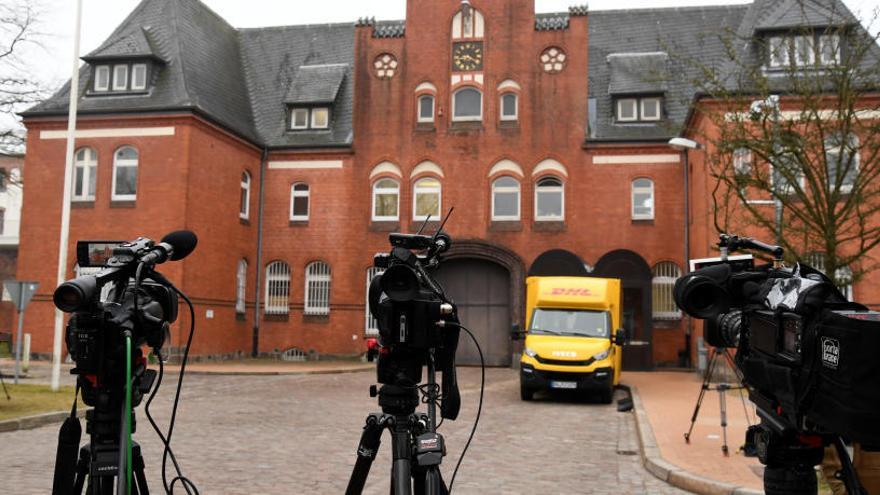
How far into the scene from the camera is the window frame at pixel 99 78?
26.8 m

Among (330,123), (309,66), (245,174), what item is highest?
(309,66)

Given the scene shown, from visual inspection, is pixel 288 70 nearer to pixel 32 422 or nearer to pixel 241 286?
pixel 241 286

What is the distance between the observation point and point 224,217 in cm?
2716

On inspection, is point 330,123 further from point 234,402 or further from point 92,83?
point 234,402

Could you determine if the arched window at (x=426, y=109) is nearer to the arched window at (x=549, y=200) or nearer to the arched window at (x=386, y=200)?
the arched window at (x=386, y=200)

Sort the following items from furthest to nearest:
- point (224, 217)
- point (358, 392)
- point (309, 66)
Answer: point (309, 66), point (224, 217), point (358, 392)

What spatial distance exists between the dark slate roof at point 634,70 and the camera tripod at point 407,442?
25533mm

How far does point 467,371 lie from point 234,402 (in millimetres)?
11143

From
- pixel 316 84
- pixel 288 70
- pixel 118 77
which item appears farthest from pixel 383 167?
pixel 118 77

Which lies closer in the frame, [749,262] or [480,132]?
[749,262]

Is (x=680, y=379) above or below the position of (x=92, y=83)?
below

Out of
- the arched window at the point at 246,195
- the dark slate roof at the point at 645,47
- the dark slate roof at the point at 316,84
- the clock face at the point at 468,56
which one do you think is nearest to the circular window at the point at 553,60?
the dark slate roof at the point at 645,47

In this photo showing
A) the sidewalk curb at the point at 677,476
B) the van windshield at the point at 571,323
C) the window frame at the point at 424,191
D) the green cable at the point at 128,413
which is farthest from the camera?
the window frame at the point at 424,191

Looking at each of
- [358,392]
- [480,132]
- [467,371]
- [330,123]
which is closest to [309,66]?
[330,123]
